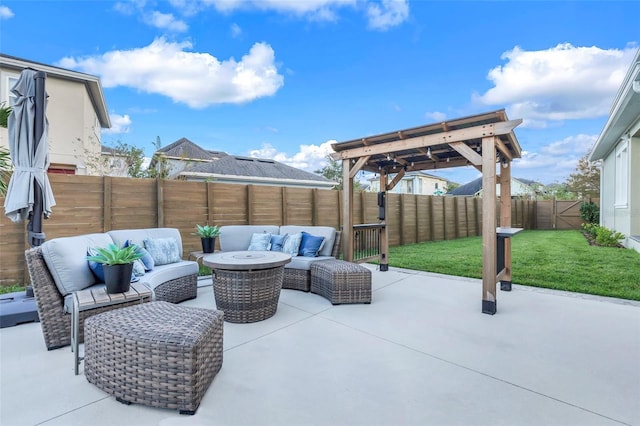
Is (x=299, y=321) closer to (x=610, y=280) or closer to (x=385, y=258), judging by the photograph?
(x=385, y=258)

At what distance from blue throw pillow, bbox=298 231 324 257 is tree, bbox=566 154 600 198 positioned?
83.1ft

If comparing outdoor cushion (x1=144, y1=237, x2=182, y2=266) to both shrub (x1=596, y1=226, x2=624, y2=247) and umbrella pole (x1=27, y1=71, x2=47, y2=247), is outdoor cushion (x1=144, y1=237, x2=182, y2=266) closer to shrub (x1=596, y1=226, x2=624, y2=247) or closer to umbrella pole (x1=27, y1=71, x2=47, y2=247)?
umbrella pole (x1=27, y1=71, x2=47, y2=247)

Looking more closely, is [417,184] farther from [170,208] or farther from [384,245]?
[170,208]

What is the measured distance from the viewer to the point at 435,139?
436 centimetres

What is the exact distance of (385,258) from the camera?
642 centimetres

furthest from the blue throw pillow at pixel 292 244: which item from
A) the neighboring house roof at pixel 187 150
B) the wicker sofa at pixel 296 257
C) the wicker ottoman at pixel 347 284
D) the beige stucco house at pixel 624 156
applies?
the neighboring house roof at pixel 187 150

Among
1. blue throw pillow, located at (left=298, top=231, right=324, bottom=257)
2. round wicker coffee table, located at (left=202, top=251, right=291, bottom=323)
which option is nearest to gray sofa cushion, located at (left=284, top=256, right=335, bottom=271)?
blue throw pillow, located at (left=298, top=231, right=324, bottom=257)

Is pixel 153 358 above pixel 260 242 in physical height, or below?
below

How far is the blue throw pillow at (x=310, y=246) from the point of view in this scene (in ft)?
16.5

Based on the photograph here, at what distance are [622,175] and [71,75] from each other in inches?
651

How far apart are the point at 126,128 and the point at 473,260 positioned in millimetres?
10626

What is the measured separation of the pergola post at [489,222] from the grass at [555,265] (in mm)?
1974

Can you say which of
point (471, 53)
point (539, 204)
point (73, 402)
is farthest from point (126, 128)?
point (539, 204)

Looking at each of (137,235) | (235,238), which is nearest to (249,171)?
(235,238)
